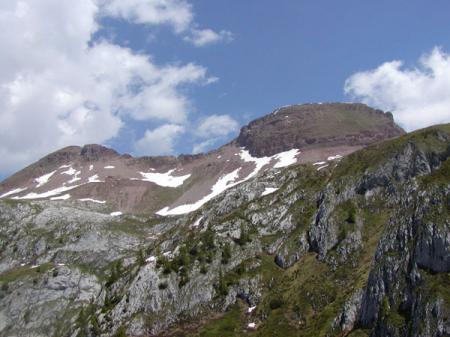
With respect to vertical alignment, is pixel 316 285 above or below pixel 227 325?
above

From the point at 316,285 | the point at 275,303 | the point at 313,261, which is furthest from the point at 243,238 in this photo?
the point at 316,285

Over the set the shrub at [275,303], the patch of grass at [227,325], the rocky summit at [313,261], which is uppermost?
the rocky summit at [313,261]

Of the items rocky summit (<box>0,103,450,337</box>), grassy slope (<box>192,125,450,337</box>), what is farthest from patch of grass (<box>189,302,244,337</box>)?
rocky summit (<box>0,103,450,337</box>)

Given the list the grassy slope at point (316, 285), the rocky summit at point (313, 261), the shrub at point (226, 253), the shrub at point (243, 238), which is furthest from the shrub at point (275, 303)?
the shrub at point (243, 238)

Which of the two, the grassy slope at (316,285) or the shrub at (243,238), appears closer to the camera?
the grassy slope at (316,285)

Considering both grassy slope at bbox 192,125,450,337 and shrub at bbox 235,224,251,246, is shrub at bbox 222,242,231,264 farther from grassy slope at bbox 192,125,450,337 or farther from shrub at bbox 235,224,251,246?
grassy slope at bbox 192,125,450,337

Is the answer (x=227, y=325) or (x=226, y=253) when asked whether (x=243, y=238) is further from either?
(x=227, y=325)

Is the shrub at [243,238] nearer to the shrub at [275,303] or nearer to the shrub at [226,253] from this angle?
the shrub at [226,253]

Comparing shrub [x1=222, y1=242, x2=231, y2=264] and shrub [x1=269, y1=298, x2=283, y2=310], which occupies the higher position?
shrub [x1=222, y1=242, x2=231, y2=264]

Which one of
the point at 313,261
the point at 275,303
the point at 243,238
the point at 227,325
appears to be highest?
the point at 243,238

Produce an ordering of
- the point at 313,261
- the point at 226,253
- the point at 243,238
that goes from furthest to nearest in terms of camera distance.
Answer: the point at 243,238
the point at 226,253
the point at 313,261

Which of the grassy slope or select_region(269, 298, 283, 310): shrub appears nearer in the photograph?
the grassy slope

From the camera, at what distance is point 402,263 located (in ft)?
307

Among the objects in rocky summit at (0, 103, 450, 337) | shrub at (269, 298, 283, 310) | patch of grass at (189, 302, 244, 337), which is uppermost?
rocky summit at (0, 103, 450, 337)
